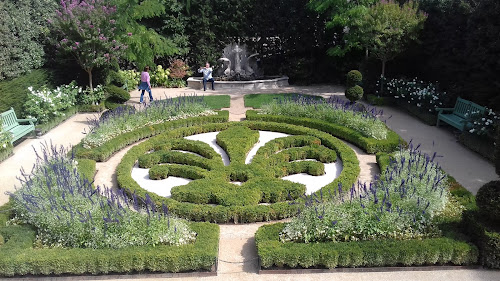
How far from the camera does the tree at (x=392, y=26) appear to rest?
51.7ft

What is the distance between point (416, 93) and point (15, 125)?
42.6ft

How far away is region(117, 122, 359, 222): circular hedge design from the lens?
796cm

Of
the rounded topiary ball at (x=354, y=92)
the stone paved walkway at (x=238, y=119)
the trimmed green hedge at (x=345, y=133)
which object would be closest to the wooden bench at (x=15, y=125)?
the stone paved walkway at (x=238, y=119)

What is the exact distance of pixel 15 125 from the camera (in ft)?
43.0

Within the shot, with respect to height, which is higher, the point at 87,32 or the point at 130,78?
the point at 87,32

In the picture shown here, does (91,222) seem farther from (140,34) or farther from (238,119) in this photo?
(140,34)

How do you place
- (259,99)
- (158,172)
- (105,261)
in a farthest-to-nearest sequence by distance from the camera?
(259,99), (158,172), (105,261)

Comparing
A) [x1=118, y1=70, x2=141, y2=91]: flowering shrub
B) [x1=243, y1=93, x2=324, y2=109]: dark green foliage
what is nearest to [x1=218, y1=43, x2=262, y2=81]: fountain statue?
[x1=243, y1=93, x2=324, y2=109]: dark green foliage

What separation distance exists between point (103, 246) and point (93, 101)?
11.1 meters

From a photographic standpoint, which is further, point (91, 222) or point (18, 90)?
point (18, 90)

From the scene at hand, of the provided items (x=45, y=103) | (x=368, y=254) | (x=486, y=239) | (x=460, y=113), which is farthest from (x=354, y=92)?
(x=45, y=103)

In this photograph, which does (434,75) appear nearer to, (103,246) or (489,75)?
(489,75)

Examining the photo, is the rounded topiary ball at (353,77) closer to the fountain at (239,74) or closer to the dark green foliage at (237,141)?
the dark green foliage at (237,141)

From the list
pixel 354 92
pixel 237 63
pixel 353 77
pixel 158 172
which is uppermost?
pixel 353 77
